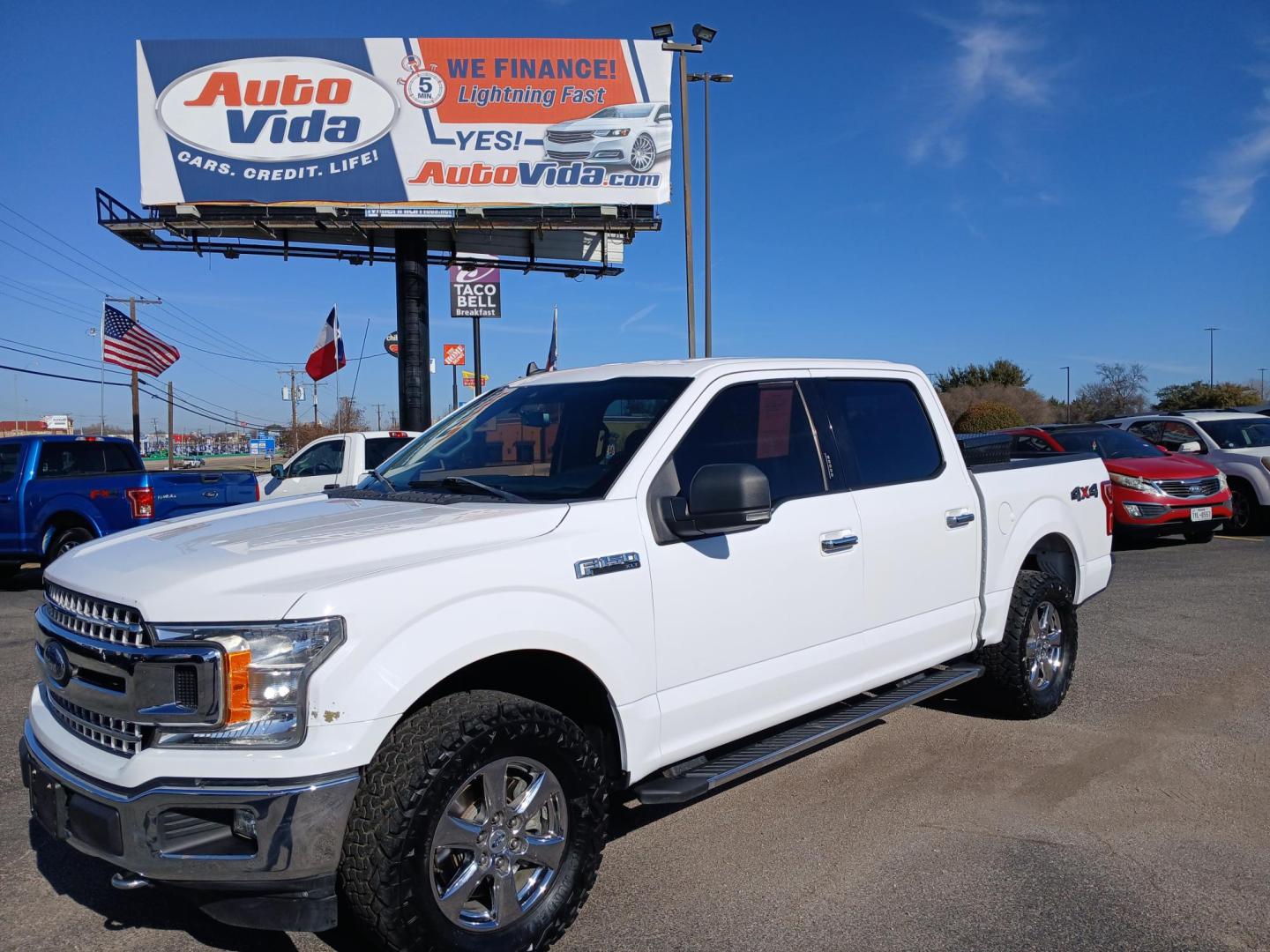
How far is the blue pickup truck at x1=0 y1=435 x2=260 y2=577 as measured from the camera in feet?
35.1

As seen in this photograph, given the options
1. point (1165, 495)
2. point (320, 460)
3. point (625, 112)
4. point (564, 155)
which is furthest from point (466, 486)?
point (625, 112)

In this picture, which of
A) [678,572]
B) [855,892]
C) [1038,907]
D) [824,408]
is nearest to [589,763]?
[678,572]

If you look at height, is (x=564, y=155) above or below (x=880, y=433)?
above

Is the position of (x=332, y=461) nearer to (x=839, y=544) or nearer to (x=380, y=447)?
(x=380, y=447)

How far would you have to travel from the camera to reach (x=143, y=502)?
10.8 meters

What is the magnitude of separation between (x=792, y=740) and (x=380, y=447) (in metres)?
9.55

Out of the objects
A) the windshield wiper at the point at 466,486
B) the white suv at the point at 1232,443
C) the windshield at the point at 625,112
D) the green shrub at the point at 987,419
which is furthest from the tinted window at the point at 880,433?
the green shrub at the point at 987,419

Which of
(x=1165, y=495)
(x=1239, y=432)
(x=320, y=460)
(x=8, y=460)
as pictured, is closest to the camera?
(x=8, y=460)

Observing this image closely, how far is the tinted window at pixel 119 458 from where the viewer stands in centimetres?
1204

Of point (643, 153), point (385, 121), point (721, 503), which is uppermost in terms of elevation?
point (385, 121)

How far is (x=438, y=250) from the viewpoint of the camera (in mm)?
22672

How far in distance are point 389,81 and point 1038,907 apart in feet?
63.8

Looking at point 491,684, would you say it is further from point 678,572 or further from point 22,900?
point 22,900

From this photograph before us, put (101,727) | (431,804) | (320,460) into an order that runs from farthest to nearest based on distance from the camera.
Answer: (320,460), (101,727), (431,804)
